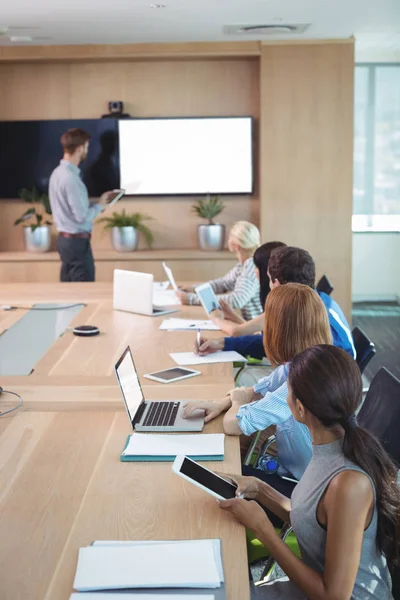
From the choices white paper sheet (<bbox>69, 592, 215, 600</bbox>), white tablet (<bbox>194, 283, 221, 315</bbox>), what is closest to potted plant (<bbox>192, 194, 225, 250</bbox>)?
white tablet (<bbox>194, 283, 221, 315</bbox>)

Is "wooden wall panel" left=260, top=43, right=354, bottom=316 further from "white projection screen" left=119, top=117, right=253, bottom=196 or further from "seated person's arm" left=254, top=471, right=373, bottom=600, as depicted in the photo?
"seated person's arm" left=254, top=471, right=373, bottom=600

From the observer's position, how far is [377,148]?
26.8 feet

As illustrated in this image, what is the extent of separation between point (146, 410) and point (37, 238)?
189 inches

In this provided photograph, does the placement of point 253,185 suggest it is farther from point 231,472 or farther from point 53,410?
point 231,472

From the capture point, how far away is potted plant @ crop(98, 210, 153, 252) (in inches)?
277

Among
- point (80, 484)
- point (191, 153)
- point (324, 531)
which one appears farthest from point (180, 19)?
point (324, 531)

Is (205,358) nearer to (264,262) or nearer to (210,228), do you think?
(264,262)

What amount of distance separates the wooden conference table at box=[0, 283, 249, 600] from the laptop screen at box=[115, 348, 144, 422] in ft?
0.23

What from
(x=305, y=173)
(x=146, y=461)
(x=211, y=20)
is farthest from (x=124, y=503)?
(x=305, y=173)

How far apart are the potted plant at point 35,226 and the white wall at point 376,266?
3254 mm

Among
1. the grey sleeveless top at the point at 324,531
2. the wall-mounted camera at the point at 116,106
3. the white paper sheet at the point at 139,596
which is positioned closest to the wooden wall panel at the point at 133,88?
the wall-mounted camera at the point at 116,106

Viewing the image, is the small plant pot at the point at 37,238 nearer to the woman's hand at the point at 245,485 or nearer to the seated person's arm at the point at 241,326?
the seated person's arm at the point at 241,326

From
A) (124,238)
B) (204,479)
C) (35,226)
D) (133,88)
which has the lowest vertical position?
(204,479)

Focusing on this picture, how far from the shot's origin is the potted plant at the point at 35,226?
279 inches
